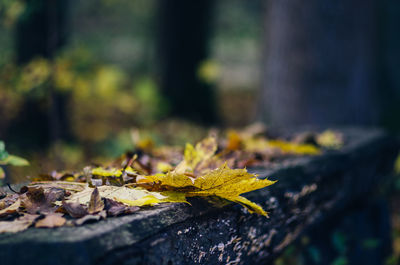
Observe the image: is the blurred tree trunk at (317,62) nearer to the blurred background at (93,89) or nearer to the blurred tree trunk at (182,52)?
the blurred background at (93,89)

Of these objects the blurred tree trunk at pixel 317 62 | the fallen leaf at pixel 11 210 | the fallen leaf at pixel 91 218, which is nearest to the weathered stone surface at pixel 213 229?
the fallen leaf at pixel 91 218

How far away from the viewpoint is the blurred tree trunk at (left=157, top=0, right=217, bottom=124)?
678 cm

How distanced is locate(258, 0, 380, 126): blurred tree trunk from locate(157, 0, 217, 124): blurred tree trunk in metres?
2.43

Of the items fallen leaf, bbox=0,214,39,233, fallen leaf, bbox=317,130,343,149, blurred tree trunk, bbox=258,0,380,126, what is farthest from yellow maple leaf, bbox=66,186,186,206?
blurred tree trunk, bbox=258,0,380,126

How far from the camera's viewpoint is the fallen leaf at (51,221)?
0.94m

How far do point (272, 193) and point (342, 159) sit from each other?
84 centimetres

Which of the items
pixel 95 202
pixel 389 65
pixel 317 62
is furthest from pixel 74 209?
pixel 389 65

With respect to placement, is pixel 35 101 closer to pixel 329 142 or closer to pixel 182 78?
pixel 182 78

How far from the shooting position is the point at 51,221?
3.13 feet

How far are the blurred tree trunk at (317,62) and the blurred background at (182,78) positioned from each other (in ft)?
0.04

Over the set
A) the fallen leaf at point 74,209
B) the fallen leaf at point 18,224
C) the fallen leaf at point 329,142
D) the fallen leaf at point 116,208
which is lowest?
the fallen leaf at point 329,142

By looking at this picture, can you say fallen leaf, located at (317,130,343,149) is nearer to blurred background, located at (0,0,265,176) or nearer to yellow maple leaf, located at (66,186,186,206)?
blurred background, located at (0,0,265,176)

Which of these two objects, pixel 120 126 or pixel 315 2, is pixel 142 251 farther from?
pixel 120 126

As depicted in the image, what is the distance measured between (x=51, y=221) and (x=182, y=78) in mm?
6073
